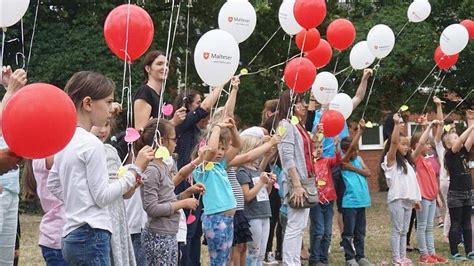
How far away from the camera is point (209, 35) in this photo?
5.93 metres

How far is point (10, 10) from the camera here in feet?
15.9

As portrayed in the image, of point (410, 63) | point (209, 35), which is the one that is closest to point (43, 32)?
point (410, 63)

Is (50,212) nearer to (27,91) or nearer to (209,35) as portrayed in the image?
(27,91)

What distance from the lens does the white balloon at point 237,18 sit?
6.87 meters

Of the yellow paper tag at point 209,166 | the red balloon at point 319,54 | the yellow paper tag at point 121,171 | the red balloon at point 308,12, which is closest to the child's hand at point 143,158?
the yellow paper tag at point 121,171

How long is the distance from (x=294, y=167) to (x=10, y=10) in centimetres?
321

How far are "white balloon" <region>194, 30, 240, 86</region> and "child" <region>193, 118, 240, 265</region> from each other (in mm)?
443

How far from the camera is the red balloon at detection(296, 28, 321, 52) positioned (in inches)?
305

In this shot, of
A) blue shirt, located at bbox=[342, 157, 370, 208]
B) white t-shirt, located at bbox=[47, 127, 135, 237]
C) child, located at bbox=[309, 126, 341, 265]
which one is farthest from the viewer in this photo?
blue shirt, located at bbox=[342, 157, 370, 208]

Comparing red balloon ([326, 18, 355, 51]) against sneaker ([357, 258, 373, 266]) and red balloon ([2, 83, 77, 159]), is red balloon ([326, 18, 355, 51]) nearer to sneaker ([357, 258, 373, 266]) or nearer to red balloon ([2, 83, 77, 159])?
sneaker ([357, 258, 373, 266])

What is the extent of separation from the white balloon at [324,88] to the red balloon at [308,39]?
1.19ft

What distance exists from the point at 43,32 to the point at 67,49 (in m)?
0.80

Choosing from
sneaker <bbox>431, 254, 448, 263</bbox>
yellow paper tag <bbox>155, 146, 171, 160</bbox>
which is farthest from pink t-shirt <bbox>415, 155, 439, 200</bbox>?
yellow paper tag <bbox>155, 146, 171, 160</bbox>

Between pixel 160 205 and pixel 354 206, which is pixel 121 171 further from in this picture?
pixel 354 206
